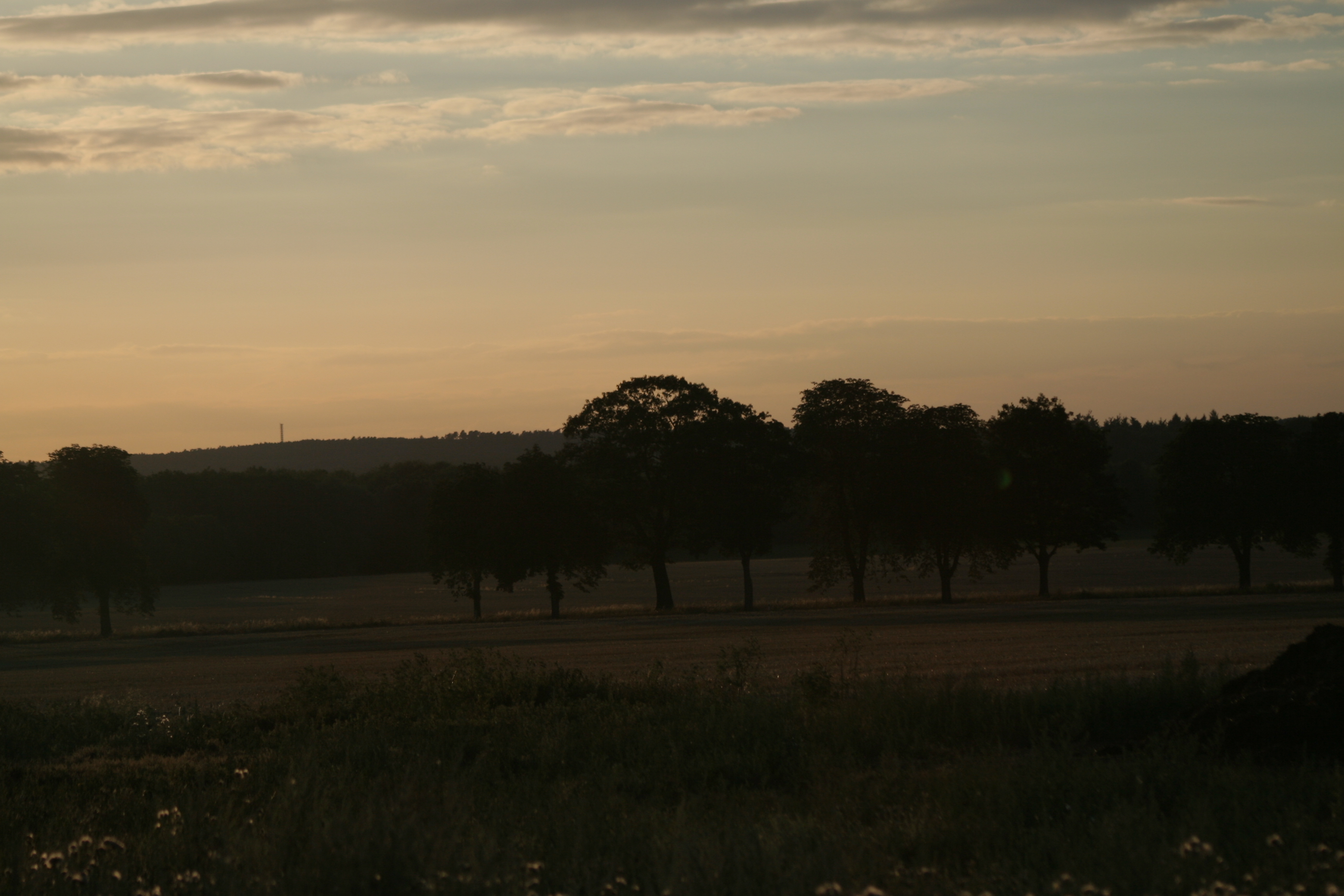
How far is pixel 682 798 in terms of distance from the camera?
30.7ft

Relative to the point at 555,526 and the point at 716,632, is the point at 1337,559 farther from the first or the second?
the point at 555,526

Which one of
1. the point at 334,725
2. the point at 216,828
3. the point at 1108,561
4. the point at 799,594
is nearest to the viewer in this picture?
the point at 216,828

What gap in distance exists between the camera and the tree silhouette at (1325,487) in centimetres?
5738

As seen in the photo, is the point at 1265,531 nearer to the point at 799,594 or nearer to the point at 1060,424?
the point at 1060,424

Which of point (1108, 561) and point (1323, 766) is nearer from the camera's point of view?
point (1323, 766)

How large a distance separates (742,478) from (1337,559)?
97.2 ft

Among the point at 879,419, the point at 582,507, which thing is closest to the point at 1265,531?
the point at 879,419

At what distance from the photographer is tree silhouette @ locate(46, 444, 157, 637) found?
180 feet

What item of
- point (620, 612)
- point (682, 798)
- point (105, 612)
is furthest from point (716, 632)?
point (682, 798)

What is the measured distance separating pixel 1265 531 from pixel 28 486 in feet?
198

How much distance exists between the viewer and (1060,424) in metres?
59.6

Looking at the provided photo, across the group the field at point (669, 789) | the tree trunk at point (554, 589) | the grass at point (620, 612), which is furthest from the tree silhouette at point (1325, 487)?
the field at point (669, 789)

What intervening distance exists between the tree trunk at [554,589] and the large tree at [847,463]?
12812mm

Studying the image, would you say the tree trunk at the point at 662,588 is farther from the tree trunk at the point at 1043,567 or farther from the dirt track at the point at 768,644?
the tree trunk at the point at 1043,567
